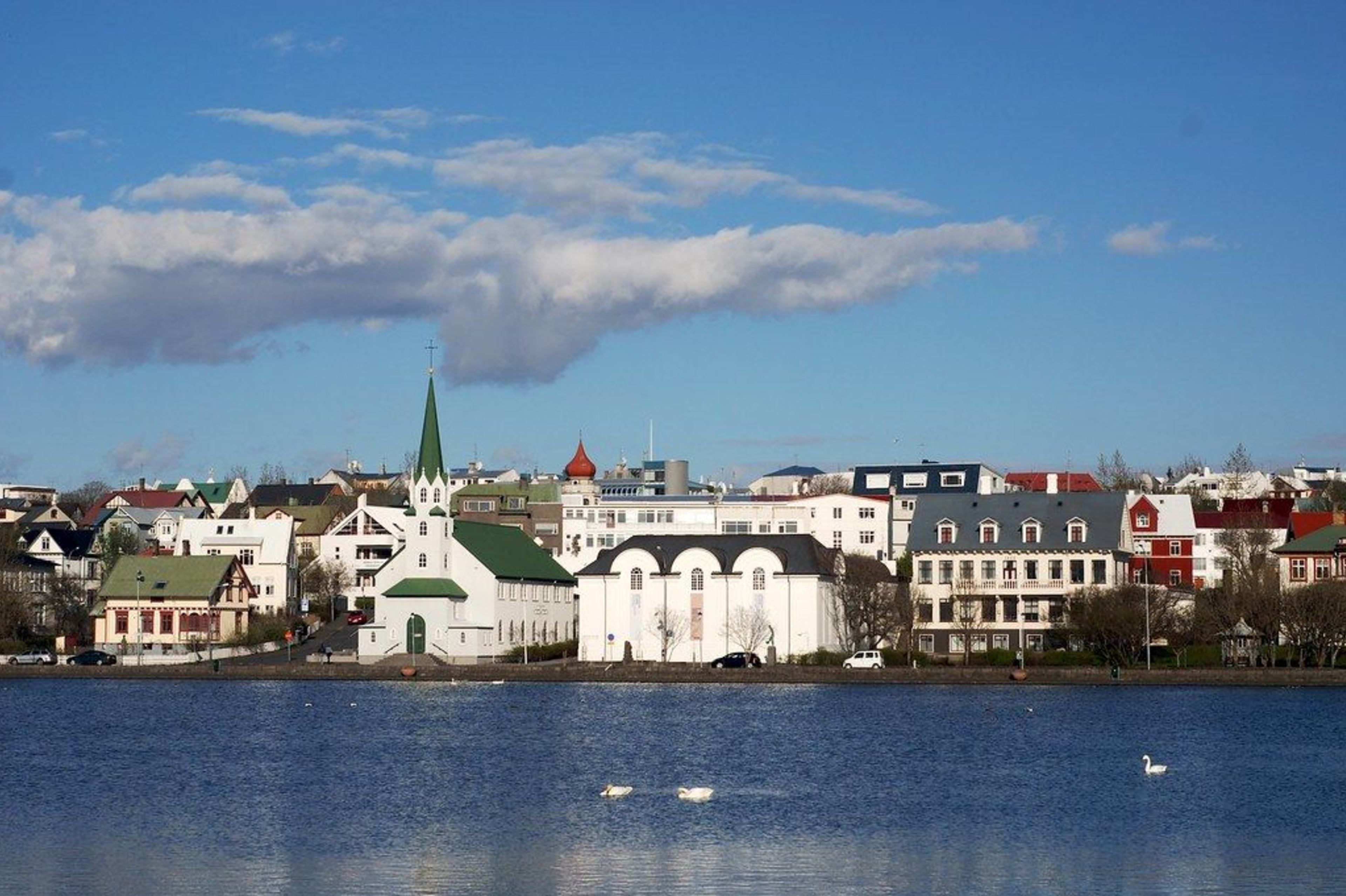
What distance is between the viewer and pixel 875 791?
2147 inches

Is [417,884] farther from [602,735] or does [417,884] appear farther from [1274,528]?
[1274,528]

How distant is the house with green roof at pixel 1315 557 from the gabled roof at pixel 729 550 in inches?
1040

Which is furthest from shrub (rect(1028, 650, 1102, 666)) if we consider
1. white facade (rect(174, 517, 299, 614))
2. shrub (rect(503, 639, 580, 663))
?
white facade (rect(174, 517, 299, 614))

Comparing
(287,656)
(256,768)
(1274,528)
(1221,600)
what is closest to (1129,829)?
(256,768)

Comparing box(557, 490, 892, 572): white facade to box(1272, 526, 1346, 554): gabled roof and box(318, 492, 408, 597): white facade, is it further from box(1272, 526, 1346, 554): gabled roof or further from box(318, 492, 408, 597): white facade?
A: box(1272, 526, 1346, 554): gabled roof

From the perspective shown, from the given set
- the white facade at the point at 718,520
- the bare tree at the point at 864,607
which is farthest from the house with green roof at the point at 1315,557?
the white facade at the point at 718,520

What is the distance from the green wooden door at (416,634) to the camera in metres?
116

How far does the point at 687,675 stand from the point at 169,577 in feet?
123

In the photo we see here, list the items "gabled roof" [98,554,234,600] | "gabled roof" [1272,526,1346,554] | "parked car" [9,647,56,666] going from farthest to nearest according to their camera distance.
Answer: "gabled roof" [98,554,234,600], "gabled roof" [1272,526,1346,554], "parked car" [9,647,56,666]

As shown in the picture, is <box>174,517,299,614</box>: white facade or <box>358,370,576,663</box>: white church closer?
<box>358,370,576,663</box>: white church

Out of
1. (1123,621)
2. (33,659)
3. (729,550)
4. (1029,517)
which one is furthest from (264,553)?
(1123,621)

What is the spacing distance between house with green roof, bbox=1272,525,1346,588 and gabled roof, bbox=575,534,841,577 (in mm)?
26416

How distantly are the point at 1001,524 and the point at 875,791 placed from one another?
200 feet

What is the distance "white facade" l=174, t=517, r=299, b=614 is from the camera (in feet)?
445
